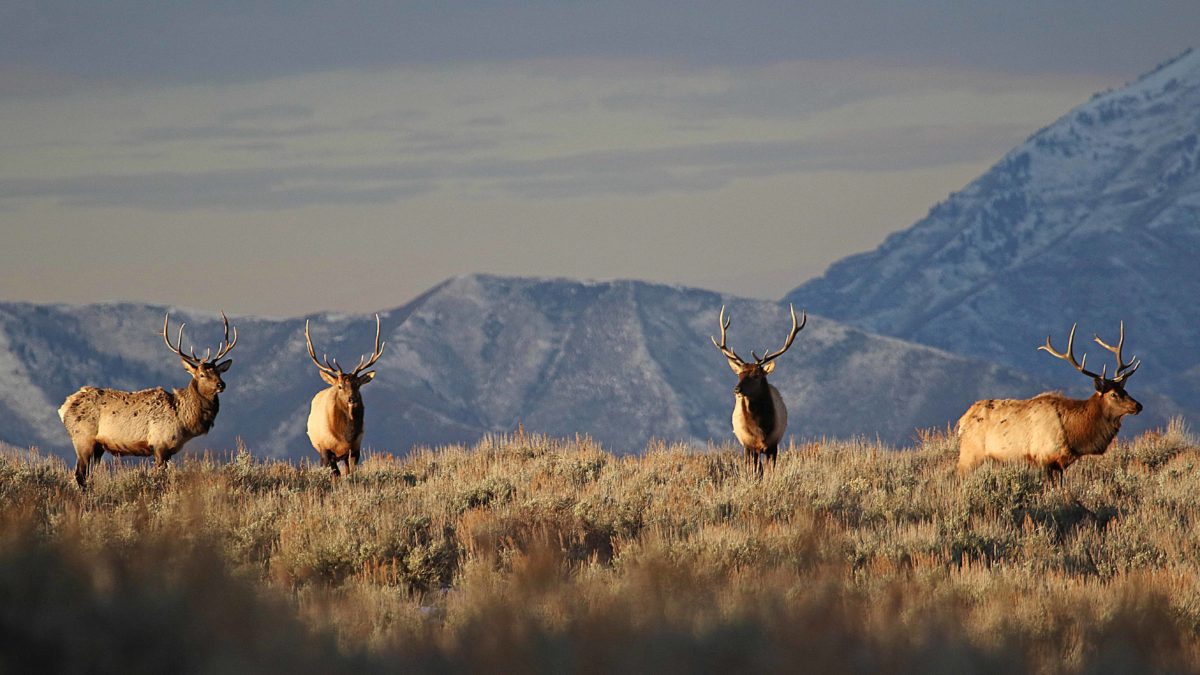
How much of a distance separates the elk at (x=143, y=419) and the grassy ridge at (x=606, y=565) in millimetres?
386

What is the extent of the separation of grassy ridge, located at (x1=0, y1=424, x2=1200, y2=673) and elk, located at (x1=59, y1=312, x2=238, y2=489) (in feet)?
1.27

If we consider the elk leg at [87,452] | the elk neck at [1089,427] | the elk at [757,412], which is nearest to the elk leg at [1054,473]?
the elk neck at [1089,427]

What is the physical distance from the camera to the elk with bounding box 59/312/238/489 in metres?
16.0

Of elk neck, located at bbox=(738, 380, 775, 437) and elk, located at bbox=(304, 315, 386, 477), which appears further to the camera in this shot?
elk, located at bbox=(304, 315, 386, 477)

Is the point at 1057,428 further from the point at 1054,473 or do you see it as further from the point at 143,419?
the point at 143,419

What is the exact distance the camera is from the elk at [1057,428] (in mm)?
15461

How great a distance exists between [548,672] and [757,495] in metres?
6.75

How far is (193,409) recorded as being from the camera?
53.1 feet

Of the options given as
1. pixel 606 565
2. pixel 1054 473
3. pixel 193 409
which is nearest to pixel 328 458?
pixel 193 409

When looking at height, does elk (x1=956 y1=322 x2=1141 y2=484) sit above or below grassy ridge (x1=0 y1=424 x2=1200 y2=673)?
above

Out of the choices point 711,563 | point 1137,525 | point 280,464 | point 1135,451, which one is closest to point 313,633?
point 711,563

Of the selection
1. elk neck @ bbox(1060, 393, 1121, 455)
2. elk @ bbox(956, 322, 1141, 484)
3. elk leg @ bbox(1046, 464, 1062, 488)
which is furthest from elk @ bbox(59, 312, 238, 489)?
elk neck @ bbox(1060, 393, 1121, 455)

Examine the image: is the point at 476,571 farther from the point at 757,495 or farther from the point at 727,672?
the point at 757,495

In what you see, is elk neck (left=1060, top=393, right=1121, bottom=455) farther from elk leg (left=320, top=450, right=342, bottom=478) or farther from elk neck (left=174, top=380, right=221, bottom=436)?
elk neck (left=174, top=380, right=221, bottom=436)
